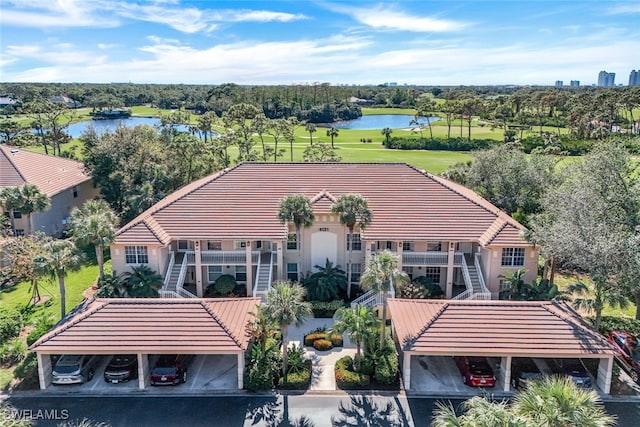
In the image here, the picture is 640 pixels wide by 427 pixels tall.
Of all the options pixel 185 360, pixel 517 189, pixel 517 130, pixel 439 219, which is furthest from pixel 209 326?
pixel 517 130

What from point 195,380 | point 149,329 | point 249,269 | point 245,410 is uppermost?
Result: point 249,269

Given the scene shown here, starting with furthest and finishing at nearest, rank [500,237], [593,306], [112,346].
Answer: [500,237] < [593,306] < [112,346]

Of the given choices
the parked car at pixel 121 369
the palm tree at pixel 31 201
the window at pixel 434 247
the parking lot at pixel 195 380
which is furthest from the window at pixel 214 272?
the palm tree at pixel 31 201

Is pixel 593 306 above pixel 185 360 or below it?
above

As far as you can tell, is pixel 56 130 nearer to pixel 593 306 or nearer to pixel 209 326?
pixel 209 326

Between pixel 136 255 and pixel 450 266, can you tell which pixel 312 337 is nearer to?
pixel 450 266

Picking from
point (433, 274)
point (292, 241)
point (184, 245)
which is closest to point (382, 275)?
point (433, 274)
